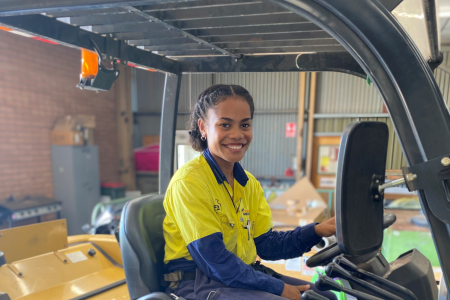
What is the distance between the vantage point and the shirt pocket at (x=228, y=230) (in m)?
Answer: 1.63

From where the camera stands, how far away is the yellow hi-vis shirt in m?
1.50

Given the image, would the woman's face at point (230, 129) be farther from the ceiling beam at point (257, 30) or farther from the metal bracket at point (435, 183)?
the metal bracket at point (435, 183)

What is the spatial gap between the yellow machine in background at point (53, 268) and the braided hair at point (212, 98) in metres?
1.49

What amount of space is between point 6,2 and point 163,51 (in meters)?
0.97

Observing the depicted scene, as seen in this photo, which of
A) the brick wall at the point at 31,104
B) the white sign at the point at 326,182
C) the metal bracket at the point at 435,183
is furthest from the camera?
the white sign at the point at 326,182

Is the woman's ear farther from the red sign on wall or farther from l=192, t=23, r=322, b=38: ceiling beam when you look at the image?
the red sign on wall

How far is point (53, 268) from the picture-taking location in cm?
251

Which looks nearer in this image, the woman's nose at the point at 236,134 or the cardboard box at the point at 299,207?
the woman's nose at the point at 236,134

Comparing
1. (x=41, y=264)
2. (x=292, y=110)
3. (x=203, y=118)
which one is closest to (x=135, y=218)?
(x=203, y=118)

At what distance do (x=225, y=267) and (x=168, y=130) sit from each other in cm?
116

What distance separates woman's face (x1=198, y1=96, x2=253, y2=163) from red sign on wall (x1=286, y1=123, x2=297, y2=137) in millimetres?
5829

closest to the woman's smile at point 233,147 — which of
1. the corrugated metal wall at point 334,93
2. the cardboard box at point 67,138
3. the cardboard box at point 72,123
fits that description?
the corrugated metal wall at point 334,93

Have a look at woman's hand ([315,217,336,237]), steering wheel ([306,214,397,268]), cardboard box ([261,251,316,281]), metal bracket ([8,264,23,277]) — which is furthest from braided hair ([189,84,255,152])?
metal bracket ([8,264,23,277])

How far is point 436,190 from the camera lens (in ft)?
2.83
